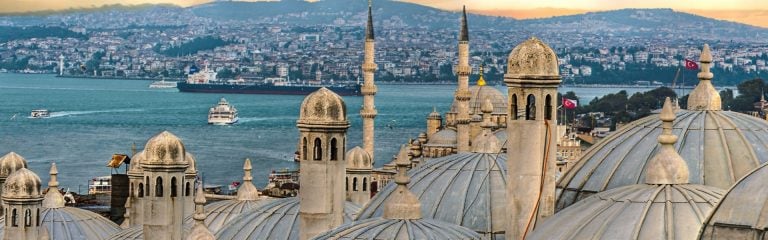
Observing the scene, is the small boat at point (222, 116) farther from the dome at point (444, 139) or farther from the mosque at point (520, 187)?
the mosque at point (520, 187)

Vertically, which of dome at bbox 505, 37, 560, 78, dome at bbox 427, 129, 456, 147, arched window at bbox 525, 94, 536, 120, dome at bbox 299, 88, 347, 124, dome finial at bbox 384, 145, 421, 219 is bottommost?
dome at bbox 427, 129, 456, 147

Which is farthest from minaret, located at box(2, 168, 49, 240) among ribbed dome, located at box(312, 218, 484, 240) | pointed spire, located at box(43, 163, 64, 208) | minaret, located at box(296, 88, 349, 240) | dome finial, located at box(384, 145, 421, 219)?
dome finial, located at box(384, 145, 421, 219)

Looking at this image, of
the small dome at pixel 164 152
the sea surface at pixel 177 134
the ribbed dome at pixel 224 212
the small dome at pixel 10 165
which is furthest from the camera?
the sea surface at pixel 177 134

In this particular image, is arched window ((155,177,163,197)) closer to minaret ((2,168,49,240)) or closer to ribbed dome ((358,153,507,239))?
ribbed dome ((358,153,507,239))

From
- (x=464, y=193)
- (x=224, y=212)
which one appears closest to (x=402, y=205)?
(x=464, y=193)

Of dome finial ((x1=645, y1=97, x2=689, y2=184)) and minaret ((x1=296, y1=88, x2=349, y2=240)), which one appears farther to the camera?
minaret ((x1=296, y1=88, x2=349, y2=240))

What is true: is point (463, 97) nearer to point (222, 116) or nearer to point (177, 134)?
point (177, 134)

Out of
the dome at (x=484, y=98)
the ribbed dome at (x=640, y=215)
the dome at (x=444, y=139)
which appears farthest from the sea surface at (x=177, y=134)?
the ribbed dome at (x=640, y=215)
